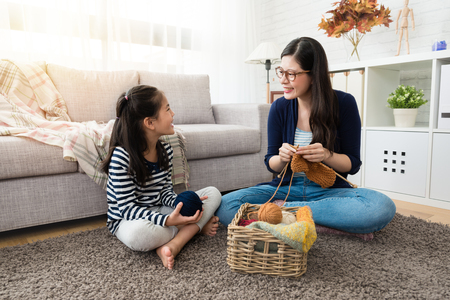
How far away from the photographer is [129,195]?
1222mm

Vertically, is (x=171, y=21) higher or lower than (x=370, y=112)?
higher

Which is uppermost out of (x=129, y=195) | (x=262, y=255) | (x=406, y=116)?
(x=406, y=116)

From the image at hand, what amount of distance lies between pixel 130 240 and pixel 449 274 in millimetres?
1012

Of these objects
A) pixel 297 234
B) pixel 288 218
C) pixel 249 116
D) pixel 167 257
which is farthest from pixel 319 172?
pixel 249 116

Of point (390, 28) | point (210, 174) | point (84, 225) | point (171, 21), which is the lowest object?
point (84, 225)

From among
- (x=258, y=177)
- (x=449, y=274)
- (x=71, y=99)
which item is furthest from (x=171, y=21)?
(x=449, y=274)

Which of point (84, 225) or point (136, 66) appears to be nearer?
point (84, 225)

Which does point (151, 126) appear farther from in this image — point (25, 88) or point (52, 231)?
point (25, 88)

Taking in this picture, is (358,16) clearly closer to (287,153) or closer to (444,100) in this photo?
(444,100)

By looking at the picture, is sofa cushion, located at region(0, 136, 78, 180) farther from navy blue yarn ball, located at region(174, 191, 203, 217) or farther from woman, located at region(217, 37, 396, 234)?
woman, located at region(217, 37, 396, 234)

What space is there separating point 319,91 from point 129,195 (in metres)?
0.80

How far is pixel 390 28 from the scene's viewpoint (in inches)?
97.3

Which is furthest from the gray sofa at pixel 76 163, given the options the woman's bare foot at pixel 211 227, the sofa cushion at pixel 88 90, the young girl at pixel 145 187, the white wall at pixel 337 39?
the white wall at pixel 337 39

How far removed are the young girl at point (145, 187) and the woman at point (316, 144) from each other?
23 cm
